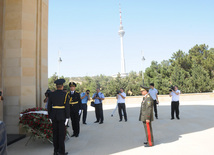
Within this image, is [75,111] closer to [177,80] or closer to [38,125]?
[38,125]

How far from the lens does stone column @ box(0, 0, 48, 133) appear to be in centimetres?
663

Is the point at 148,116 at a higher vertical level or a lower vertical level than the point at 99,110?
higher

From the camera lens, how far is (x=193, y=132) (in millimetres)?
6410

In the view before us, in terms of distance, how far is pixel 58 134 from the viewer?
458cm

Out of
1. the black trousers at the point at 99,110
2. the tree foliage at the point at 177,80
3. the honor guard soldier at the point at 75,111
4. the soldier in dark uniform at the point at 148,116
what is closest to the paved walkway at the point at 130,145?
the soldier in dark uniform at the point at 148,116

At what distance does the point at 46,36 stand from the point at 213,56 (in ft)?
128

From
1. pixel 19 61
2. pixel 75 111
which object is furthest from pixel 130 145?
pixel 19 61

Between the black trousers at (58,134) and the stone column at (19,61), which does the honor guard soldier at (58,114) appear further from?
the stone column at (19,61)

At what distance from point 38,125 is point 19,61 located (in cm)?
286

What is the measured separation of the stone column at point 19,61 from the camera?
663 cm

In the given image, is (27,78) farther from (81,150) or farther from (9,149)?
(81,150)

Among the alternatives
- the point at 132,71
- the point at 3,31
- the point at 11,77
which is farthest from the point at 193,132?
the point at 132,71

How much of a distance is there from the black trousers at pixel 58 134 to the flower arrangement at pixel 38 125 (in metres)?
0.64

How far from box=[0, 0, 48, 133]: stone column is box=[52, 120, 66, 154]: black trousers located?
269cm
